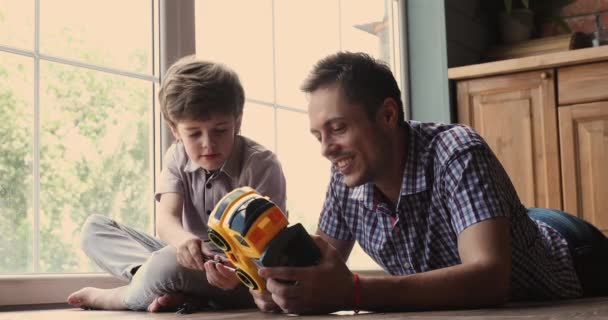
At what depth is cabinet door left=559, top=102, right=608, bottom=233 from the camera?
122 inches

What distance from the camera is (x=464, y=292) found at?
1.35 meters

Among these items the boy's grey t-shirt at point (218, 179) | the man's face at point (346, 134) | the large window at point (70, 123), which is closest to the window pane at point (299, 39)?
the large window at point (70, 123)

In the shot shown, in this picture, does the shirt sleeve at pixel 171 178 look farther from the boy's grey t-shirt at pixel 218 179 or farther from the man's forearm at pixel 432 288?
the man's forearm at pixel 432 288

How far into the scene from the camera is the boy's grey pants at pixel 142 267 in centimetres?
168

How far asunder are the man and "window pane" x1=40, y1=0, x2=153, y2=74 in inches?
33.2

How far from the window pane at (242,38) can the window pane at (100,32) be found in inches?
8.0

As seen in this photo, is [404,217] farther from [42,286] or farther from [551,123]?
[551,123]

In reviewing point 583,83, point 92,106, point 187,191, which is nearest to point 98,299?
point 187,191

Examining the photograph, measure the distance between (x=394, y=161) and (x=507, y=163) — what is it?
185cm

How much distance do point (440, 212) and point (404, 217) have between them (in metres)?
0.08

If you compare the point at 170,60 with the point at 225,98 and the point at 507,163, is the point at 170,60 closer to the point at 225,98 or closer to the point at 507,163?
the point at 225,98

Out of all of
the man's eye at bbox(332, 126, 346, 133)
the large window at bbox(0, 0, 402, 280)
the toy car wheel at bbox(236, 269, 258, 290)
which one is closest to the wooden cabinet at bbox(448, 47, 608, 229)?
the large window at bbox(0, 0, 402, 280)

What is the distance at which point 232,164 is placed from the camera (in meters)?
1.93

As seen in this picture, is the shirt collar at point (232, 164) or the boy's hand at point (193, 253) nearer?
the boy's hand at point (193, 253)
